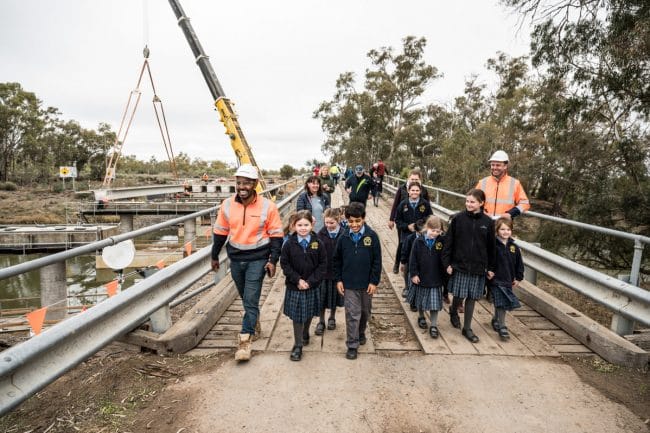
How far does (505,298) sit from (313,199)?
3.22 meters

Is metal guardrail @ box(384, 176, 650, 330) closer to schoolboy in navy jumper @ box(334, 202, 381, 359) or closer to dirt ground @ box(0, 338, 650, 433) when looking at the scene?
dirt ground @ box(0, 338, 650, 433)

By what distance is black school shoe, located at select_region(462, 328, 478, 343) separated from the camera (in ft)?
13.4

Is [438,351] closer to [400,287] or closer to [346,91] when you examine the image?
[400,287]

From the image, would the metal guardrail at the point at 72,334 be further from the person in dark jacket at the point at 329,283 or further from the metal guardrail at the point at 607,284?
the metal guardrail at the point at 607,284

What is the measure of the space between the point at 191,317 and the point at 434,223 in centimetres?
283

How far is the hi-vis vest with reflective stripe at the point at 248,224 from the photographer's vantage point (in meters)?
3.83

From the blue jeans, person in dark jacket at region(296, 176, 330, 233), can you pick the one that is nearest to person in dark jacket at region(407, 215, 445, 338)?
the blue jeans

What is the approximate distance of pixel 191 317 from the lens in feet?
13.6

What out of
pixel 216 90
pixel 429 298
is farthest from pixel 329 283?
pixel 216 90

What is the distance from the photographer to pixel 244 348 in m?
3.69

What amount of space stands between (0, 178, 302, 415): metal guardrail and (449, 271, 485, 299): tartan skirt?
291 centimetres

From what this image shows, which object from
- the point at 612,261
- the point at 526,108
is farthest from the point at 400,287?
the point at 526,108

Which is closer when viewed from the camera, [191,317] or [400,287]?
[191,317]

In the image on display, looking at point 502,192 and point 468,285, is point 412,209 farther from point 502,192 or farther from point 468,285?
point 468,285
